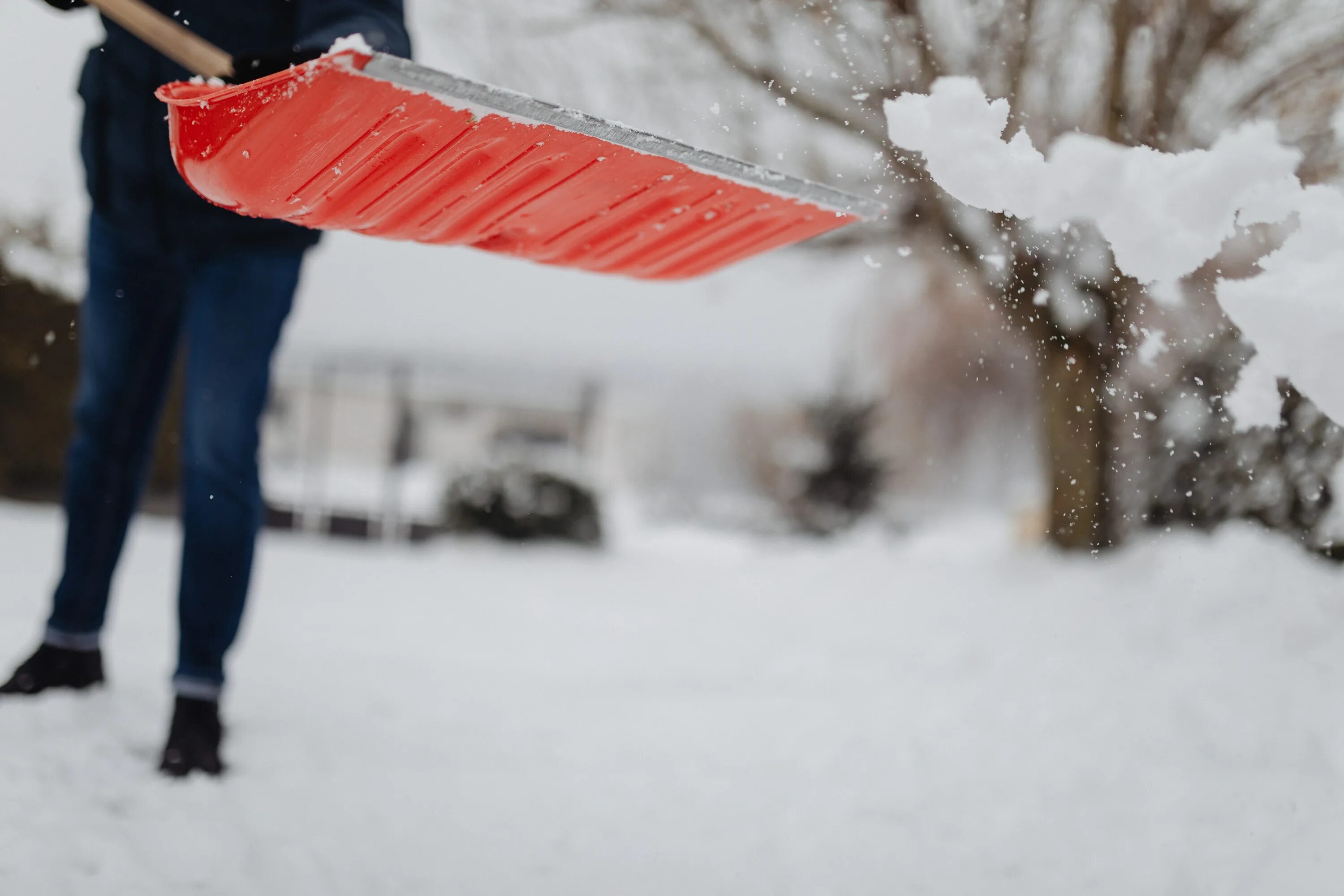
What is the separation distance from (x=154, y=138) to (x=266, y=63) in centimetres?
40

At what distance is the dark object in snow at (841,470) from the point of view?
9.79 metres

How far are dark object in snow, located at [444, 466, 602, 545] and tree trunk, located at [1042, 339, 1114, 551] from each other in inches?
171

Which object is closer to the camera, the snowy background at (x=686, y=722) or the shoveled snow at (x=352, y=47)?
the shoveled snow at (x=352, y=47)

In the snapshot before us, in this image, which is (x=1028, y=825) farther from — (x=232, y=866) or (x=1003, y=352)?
(x=1003, y=352)

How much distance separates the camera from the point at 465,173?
3.67ft

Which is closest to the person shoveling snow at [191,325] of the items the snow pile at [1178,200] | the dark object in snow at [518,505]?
the snow pile at [1178,200]

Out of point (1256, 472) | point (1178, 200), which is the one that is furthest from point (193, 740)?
point (1256, 472)

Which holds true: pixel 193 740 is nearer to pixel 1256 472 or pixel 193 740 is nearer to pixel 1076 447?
pixel 1256 472

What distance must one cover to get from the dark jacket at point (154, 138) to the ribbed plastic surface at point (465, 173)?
268 mm

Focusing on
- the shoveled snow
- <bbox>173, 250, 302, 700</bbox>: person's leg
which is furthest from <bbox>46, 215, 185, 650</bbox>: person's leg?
the shoveled snow

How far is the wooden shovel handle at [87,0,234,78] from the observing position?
3.99ft

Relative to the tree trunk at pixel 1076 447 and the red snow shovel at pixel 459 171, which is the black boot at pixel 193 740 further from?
the tree trunk at pixel 1076 447

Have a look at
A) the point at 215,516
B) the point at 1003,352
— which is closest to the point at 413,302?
the point at 1003,352

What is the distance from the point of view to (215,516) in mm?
1414
